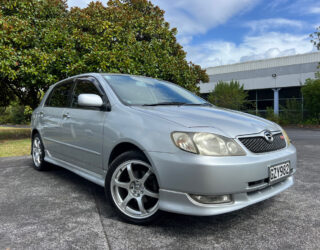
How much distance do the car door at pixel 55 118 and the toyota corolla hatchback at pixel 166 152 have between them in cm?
33

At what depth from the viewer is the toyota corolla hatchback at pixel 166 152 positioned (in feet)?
7.08

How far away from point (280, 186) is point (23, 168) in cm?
442

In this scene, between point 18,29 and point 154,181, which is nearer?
point 154,181

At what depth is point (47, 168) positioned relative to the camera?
15.4 ft

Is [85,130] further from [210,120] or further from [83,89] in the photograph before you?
[210,120]

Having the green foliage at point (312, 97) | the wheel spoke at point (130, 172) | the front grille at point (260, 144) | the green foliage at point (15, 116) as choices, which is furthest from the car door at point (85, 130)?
the green foliage at point (15, 116)

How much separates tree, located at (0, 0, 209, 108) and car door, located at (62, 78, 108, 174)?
5842 millimetres

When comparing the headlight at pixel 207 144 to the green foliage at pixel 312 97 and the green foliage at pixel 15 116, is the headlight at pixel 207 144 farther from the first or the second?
the green foliage at pixel 15 116

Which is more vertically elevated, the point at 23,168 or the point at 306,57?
the point at 306,57

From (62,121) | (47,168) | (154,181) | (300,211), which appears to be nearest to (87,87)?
(62,121)

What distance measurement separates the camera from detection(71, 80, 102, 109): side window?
336 cm

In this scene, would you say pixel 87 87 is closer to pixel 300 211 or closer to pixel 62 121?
pixel 62 121

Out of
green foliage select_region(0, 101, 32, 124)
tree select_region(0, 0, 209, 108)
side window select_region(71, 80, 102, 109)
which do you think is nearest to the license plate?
side window select_region(71, 80, 102, 109)

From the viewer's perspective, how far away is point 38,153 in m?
4.73
